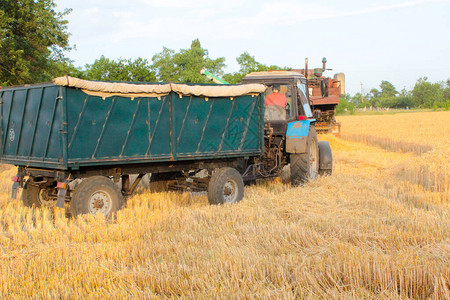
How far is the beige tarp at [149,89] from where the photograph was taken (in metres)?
6.16

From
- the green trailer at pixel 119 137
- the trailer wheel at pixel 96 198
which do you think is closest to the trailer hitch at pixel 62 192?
the green trailer at pixel 119 137

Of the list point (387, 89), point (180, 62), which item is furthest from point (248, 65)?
point (387, 89)

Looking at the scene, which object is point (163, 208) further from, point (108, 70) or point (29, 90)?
point (108, 70)

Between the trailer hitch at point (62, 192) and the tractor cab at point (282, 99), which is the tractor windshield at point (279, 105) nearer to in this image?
the tractor cab at point (282, 99)

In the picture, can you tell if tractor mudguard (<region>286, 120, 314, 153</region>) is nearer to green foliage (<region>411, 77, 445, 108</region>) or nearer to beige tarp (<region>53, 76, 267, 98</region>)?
beige tarp (<region>53, 76, 267, 98</region>)

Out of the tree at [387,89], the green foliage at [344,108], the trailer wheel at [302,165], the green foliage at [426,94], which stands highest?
the tree at [387,89]

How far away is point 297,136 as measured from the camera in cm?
896

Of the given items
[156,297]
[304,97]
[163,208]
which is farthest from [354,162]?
[156,297]

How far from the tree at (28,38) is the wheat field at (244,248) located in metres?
8.09

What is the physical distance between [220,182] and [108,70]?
40.7 ft

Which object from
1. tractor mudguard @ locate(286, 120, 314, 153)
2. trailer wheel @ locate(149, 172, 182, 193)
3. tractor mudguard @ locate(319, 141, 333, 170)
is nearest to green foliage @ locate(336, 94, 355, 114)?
tractor mudguard @ locate(319, 141, 333, 170)

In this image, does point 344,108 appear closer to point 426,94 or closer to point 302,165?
point 426,94

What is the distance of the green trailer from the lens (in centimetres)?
625

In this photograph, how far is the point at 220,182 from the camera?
302 inches
